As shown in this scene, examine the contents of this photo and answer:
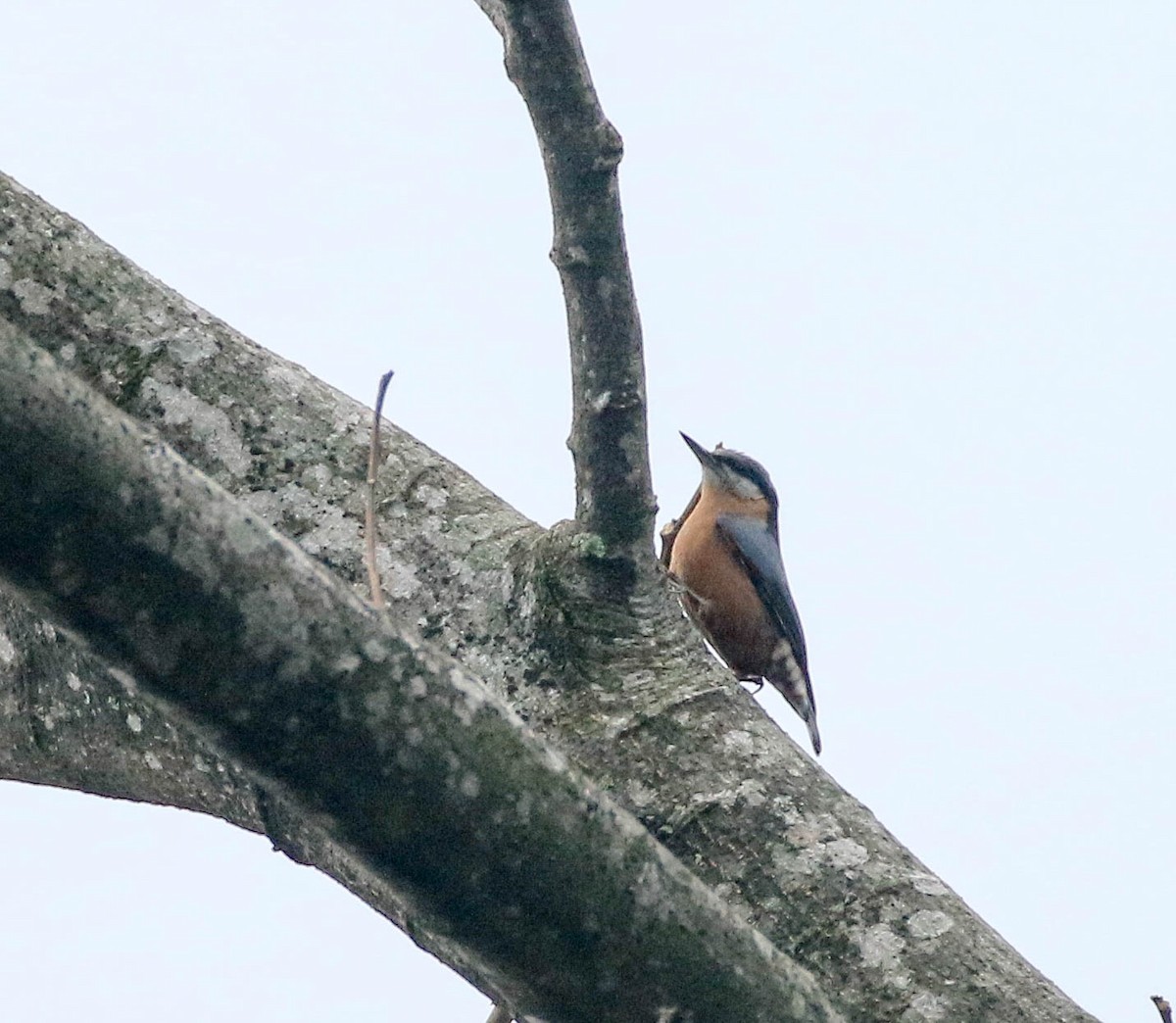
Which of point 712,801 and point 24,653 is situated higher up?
point 712,801

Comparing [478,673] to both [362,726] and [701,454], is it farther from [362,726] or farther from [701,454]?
[701,454]

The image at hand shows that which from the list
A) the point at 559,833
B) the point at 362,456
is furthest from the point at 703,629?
the point at 559,833

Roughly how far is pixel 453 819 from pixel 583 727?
108cm

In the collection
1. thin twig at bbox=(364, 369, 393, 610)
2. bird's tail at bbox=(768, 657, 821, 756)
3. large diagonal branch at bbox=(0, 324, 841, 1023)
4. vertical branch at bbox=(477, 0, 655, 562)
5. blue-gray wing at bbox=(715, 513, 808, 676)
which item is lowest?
large diagonal branch at bbox=(0, 324, 841, 1023)

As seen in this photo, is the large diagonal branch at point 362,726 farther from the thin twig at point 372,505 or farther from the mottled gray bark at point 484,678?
the mottled gray bark at point 484,678

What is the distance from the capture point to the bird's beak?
666 cm

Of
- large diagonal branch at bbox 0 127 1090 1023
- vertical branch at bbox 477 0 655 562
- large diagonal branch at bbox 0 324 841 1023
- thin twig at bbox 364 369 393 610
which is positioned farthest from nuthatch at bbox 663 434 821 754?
large diagonal branch at bbox 0 324 841 1023

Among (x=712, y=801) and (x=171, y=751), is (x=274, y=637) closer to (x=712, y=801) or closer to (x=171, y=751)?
(x=712, y=801)

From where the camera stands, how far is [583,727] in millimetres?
2604

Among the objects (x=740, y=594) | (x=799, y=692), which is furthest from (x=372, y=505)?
(x=799, y=692)

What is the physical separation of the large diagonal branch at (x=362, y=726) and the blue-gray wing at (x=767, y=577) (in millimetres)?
4613

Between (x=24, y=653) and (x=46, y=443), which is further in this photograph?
(x=24, y=653)

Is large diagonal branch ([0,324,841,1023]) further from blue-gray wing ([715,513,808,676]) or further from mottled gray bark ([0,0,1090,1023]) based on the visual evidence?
blue-gray wing ([715,513,808,676])

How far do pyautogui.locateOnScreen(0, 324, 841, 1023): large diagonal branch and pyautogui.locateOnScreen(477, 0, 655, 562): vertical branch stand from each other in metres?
0.95
